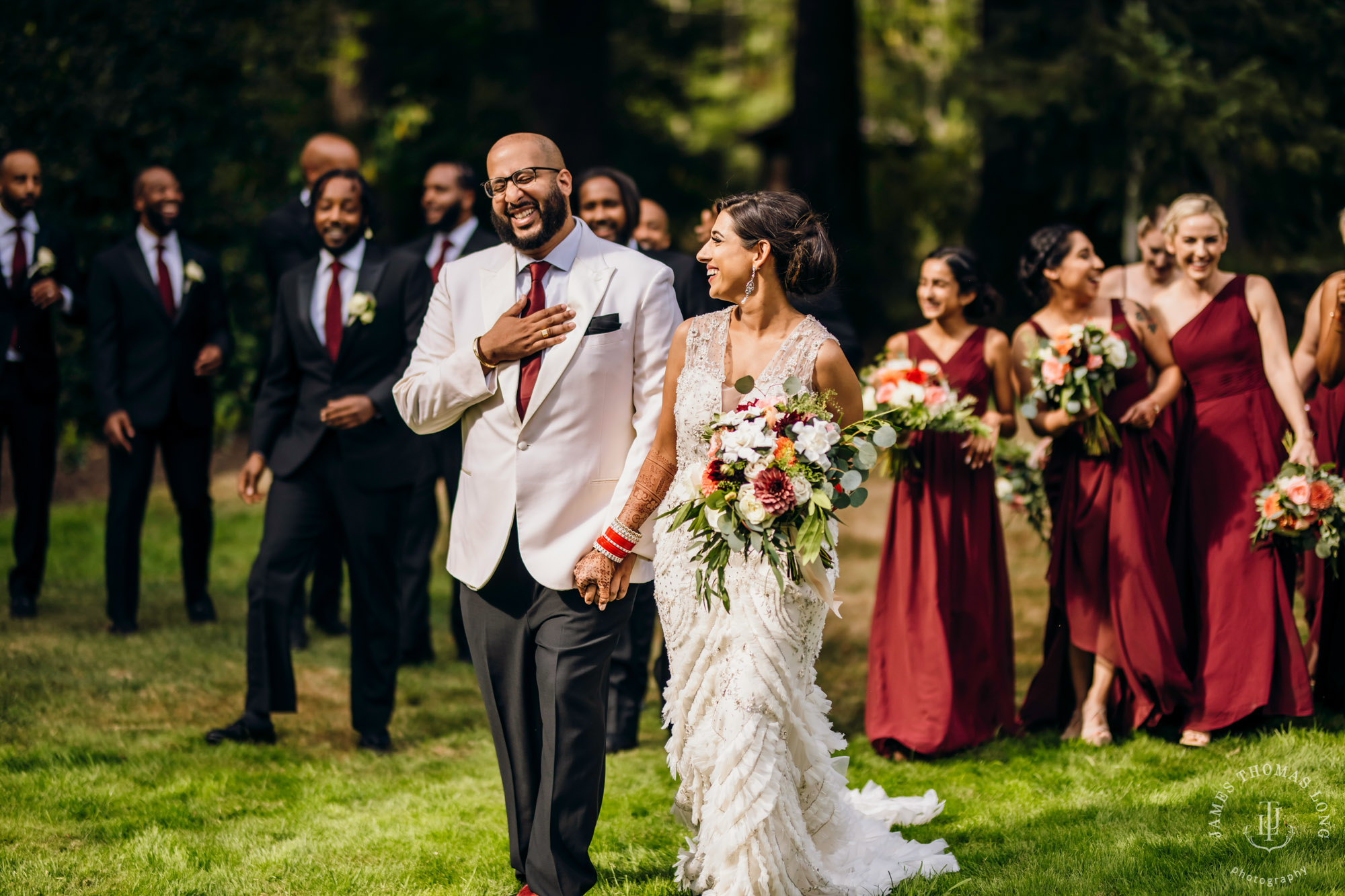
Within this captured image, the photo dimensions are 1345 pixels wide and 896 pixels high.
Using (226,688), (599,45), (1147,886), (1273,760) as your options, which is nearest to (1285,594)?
(1273,760)

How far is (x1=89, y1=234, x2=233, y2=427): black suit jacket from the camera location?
26.8 ft

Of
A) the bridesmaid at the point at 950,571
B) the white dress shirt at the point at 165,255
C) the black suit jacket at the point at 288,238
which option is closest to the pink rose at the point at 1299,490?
the bridesmaid at the point at 950,571

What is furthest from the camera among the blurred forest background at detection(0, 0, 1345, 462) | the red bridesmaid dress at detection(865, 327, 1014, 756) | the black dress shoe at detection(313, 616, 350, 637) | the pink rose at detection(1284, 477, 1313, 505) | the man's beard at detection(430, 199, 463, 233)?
the blurred forest background at detection(0, 0, 1345, 462)

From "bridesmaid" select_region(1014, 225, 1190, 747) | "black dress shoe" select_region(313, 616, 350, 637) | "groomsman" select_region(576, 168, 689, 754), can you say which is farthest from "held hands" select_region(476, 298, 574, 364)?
"black dress shoe" select_region(313, 616, 350, 637)

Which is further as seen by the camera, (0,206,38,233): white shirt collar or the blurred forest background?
the blurred forest background

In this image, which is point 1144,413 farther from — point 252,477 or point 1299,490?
point 252,477

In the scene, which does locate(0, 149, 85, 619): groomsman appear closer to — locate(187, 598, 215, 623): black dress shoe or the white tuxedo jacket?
locate(187, 598, 215, 623): black dress shoe

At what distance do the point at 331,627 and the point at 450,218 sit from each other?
2.94 meters

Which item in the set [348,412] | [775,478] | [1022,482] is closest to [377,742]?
[348,412]

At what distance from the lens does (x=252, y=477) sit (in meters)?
6.30

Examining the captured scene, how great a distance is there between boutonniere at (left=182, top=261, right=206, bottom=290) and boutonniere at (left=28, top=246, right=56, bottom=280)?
840 mm

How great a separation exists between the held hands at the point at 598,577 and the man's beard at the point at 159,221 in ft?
17.9

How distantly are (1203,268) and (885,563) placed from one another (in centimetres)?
214

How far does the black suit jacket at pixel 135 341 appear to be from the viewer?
8164mm
